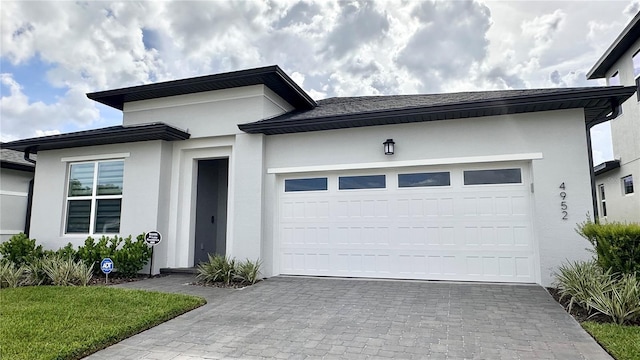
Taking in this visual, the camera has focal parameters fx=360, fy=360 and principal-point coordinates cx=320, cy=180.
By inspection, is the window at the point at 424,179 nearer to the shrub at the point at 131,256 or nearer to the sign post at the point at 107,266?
the shrub at the point at 131,256

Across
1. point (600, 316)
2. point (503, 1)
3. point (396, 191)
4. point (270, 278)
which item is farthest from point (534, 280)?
point (503, 1)

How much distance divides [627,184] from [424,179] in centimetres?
962

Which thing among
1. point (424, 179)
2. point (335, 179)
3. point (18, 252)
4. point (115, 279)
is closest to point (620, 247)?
point (424, 179)

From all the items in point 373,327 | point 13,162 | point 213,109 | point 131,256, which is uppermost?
point 213,109

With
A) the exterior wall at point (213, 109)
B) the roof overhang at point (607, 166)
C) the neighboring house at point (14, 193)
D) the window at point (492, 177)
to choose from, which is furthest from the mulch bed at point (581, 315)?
the neighboring house at point (14, 193)

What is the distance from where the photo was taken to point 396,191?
8125 millimetres

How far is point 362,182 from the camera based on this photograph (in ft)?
27.7

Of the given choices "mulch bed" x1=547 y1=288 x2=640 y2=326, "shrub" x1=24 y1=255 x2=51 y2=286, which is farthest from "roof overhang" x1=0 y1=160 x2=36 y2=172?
"mulch bed" x1=547 y1=288 x2=640 y2=326

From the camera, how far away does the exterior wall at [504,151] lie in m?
6.83

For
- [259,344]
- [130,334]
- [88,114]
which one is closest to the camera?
[259,344]

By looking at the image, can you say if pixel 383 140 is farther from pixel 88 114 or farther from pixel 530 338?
pixel 88 114

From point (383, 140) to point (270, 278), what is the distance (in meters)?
4.13

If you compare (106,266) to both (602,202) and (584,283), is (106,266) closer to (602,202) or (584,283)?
(584,283)

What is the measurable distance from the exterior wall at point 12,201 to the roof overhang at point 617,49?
20.6m
